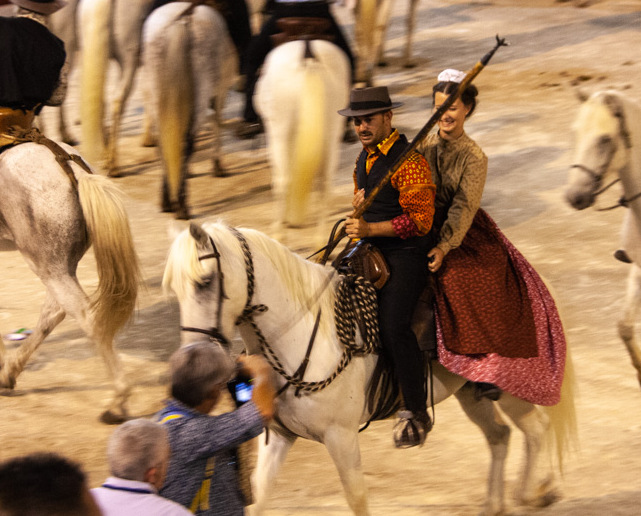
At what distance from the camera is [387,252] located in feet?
14.5

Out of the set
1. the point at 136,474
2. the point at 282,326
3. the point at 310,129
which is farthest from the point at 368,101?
the point at 310,129

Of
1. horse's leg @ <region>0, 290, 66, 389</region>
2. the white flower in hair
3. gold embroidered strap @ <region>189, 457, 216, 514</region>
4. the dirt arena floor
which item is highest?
the white flower in hair

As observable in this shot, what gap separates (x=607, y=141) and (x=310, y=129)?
2818mm

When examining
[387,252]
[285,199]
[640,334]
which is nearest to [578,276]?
[640,334]

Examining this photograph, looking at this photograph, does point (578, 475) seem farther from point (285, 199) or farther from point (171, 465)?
point (285, 199)

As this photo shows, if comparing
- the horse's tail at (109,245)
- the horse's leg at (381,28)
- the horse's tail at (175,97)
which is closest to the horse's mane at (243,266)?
the horse's tail at (109,245)

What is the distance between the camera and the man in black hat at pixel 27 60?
240 inches

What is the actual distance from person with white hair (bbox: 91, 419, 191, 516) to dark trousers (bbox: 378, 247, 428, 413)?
1.73 m

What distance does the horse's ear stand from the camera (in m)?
3.80

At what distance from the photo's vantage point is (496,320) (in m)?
4.57

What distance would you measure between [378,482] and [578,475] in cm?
110

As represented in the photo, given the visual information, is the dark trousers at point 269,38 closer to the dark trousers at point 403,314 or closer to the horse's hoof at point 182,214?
the horse's hoof at point 182,214

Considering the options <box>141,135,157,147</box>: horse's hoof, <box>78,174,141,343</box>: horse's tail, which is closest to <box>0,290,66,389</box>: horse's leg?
<box>78,174,141,343</box>: horse's tail

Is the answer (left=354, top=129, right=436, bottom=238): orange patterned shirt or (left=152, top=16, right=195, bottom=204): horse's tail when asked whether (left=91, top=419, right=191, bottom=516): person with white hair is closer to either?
(left=354, top=129, right=436, bottom=238): orange patterned shirt
